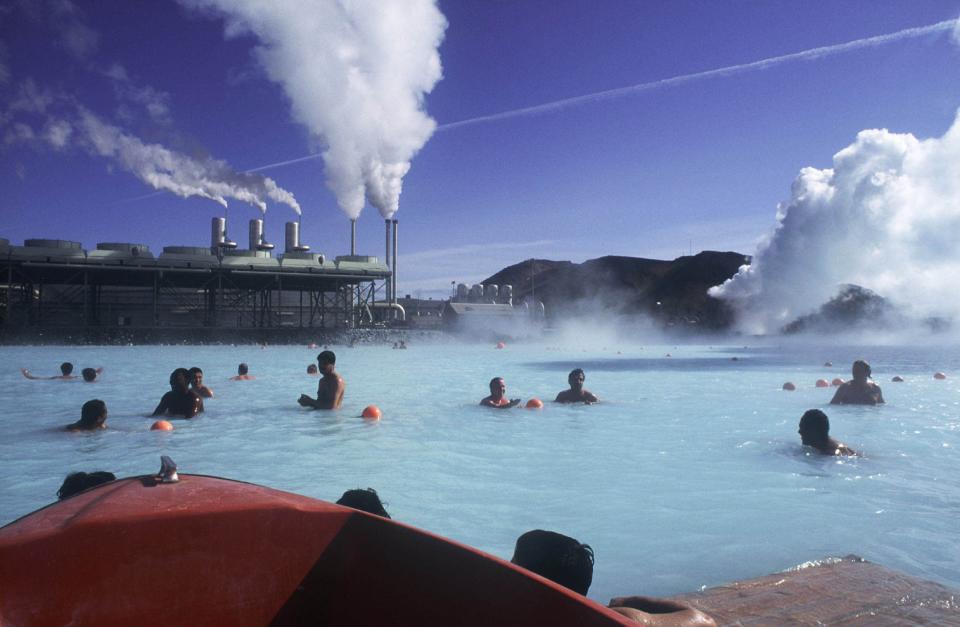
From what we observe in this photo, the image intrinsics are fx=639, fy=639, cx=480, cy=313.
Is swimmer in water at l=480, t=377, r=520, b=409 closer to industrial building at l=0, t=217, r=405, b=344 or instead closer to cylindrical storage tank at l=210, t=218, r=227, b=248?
industrial building at l=0, t=217, r=405, b=344

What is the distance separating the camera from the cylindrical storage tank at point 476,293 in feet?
159

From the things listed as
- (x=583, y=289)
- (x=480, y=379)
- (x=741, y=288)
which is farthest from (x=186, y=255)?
(x=583, y=289)

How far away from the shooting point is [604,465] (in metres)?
6.75

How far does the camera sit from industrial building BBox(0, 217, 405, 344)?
97.3ft

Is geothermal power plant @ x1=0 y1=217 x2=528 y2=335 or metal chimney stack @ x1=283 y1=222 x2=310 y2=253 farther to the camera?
metal chimney stack @ x1=283 y1=222 x2=310 y2=253

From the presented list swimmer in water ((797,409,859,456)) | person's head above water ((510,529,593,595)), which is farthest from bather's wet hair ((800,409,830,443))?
person's head above water ((510,529,593,595))

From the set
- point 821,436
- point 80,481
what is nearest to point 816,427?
point 821,436

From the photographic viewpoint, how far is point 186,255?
3300 cm

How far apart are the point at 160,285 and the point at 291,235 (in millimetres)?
14197

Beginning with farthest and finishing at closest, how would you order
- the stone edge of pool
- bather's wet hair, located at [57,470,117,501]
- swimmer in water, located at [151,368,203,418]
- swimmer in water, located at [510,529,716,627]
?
swimmer in water, located at [151,368,203,418], bather's wet hair, located at [57,470,117,501], the stone edge of pool, swimmer in water, located at [510,529,716,627]

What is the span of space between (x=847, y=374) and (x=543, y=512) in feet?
55.3

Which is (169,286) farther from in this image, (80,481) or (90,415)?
(80,481)

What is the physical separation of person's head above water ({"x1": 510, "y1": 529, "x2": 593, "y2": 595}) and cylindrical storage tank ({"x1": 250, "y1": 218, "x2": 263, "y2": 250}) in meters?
46.4

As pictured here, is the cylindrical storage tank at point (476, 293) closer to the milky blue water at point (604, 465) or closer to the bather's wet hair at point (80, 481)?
the milky blue water at point (604, 465)
